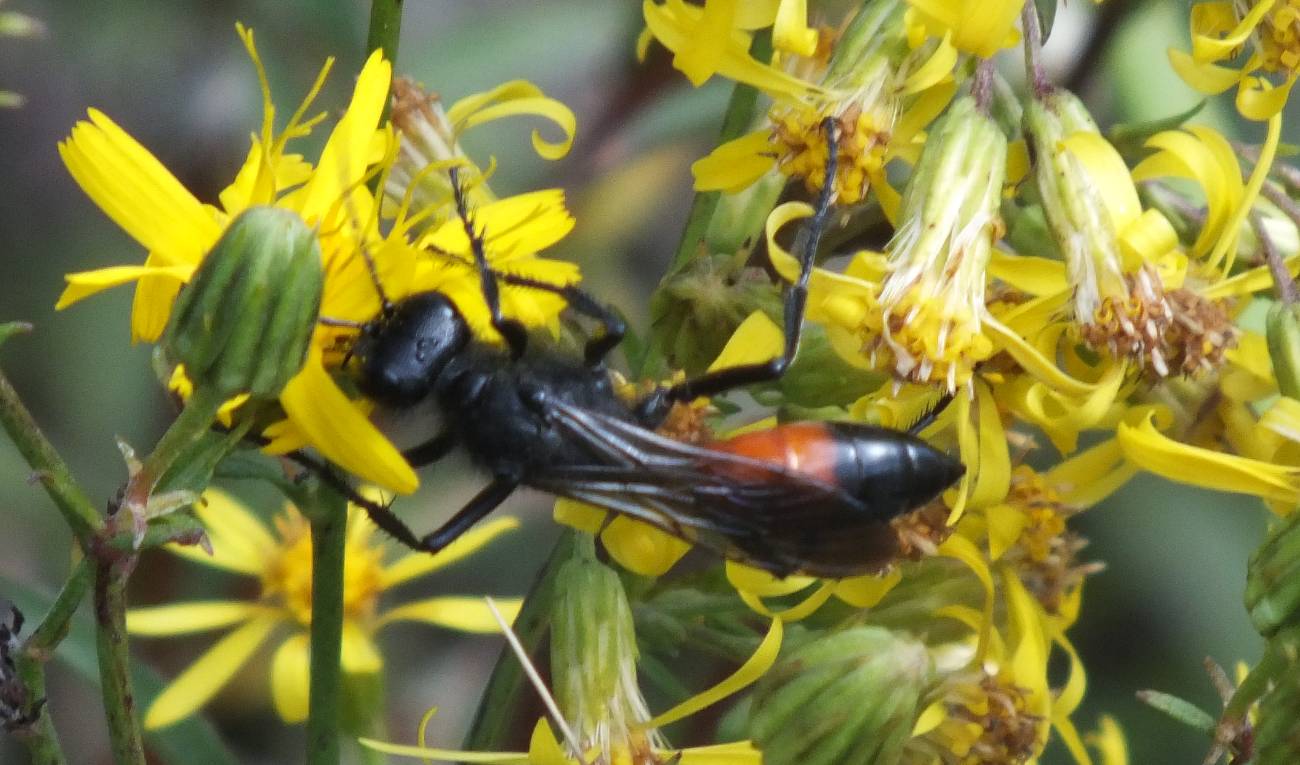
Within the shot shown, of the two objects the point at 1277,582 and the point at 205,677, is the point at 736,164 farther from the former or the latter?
the point at 205,677

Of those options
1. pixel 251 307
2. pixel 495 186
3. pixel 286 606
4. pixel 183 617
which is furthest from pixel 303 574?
pixel 251 307

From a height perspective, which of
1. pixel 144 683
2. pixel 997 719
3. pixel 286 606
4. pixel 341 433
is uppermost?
pixel 341 433

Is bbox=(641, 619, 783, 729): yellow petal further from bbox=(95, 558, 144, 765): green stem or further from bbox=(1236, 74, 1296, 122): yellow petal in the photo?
bbox=(1236, 74, 1296, 122): yellow petal

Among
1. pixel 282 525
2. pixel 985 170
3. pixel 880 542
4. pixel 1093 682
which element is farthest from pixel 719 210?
pixel 1093 682

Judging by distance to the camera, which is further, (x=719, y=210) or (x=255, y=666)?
(x=255, y=666)

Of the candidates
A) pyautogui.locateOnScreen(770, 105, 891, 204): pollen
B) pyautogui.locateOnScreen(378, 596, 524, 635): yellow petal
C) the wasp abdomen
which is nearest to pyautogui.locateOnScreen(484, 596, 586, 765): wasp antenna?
the wasp abdomen

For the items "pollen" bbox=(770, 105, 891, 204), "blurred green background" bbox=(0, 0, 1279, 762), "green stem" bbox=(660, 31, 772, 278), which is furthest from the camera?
"blurred green background" bbox=(0, 0, 1279, 762)

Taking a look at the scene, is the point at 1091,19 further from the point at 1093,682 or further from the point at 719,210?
the point at 1093,682
